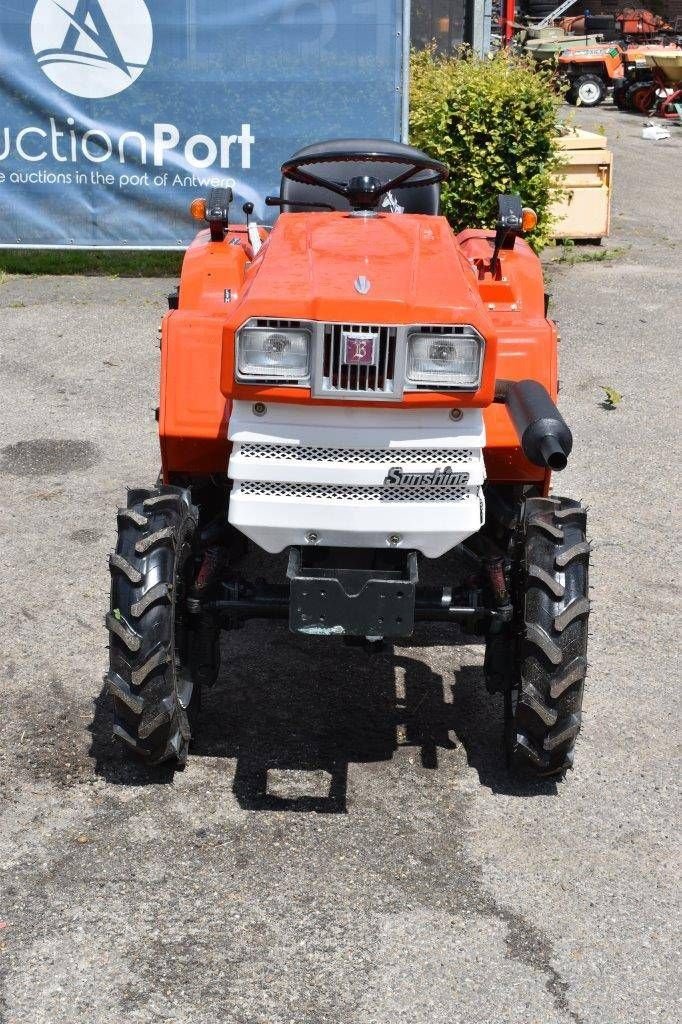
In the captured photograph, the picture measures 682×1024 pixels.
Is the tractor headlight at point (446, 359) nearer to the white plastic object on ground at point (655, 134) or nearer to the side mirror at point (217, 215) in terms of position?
the side mirror at point (217, 215)

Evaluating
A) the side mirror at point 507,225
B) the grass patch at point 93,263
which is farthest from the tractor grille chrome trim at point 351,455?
the grass patch at point 93,263

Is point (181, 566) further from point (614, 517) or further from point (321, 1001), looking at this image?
point (614, 517)

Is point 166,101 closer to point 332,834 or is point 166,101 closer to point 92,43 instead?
point 92,43

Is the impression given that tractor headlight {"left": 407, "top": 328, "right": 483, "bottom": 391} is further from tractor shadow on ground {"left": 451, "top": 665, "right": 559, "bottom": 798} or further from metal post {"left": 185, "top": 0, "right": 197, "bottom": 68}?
metal post {"left": 185, "top": 0, "right": 197, "bottom": 68}

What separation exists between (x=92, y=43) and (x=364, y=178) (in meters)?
6.69

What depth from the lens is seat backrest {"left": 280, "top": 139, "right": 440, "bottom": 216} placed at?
5776 mm

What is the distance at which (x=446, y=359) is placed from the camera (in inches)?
145

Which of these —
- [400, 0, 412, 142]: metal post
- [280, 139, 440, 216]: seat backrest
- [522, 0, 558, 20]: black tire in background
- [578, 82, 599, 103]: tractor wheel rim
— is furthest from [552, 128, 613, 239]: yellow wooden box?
[522, 0, 558, 20]: black tire in background

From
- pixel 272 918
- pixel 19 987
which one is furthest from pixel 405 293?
pixel 19 987

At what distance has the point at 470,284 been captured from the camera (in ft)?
13.3

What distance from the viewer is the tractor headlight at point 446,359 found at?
3.65 m

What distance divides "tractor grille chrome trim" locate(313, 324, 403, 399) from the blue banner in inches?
286

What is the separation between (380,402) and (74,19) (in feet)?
26.4

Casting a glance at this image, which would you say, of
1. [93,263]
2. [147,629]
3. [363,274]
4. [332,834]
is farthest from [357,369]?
[93,263]
